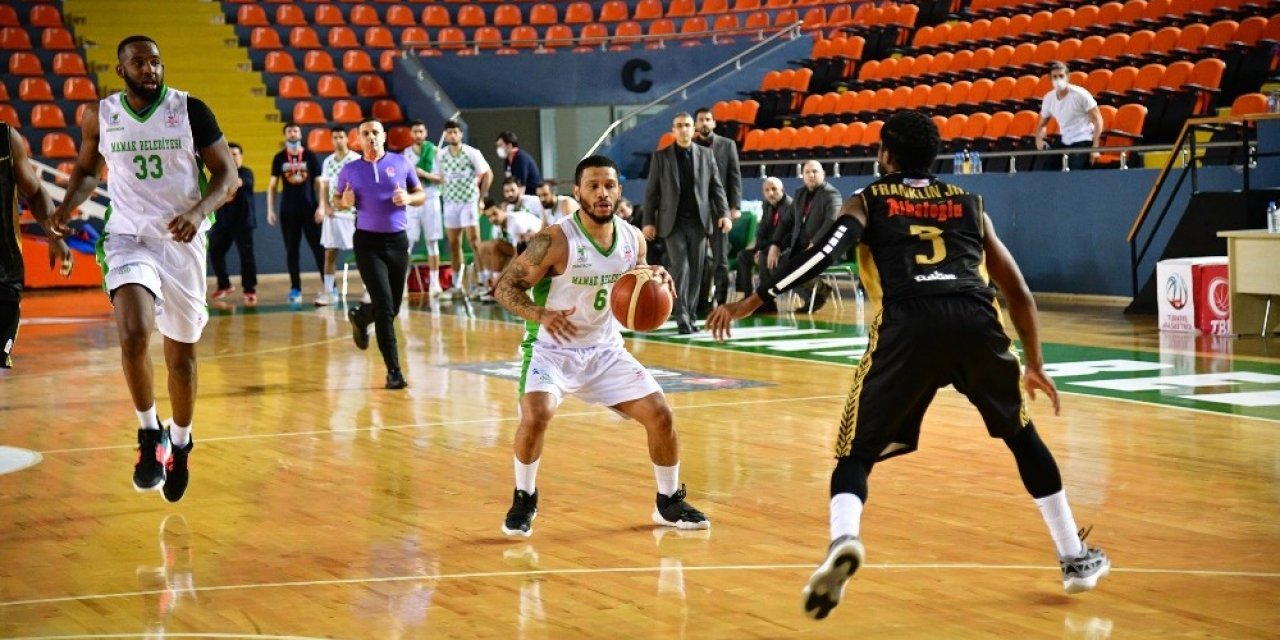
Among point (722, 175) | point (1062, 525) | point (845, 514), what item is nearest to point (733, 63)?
point (722, 175)

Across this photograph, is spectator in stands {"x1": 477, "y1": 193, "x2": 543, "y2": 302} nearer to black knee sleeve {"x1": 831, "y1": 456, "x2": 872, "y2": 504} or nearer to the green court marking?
the green court marking

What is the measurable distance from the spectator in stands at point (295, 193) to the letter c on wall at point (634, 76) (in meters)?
7.79

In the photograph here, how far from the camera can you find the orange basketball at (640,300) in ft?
19.6

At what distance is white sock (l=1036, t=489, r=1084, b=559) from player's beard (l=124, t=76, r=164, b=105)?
3736 millimetres

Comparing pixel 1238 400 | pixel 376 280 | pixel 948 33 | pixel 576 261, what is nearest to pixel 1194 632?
pixel 576 261

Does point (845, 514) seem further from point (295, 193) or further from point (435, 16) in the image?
point (435, 16)

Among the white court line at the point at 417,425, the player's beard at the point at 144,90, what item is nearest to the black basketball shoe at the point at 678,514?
the player's beard at the point at 144,90

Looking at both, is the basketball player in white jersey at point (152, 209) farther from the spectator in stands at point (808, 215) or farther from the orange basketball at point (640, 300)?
the spectator in stands at point (808, 215)

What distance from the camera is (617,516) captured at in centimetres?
629

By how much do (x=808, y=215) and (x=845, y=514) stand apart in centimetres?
1013

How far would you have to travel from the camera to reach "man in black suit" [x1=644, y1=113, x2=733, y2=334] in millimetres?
13289

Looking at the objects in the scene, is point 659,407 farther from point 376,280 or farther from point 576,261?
point 376,280

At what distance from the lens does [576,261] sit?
20.1ft

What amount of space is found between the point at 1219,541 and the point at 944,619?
4.66 feet
